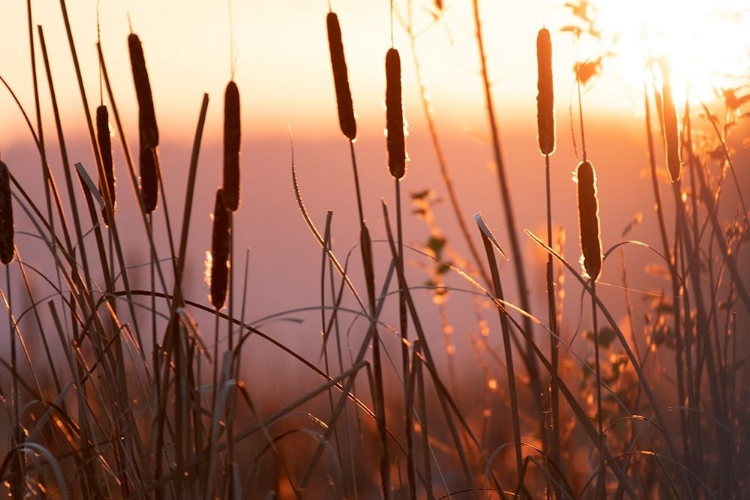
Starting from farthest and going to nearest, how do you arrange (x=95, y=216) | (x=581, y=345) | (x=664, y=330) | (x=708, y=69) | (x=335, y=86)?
(x=581, y=345)
(x=664, y=330)
(x=708, y=69)
(x=95, y=216)
(x=335, y=86)

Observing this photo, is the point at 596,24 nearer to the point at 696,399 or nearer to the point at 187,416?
the point at 696,399

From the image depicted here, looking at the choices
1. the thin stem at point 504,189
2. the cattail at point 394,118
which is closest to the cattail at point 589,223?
the cattail at point 394,118

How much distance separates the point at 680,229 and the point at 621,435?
140cm

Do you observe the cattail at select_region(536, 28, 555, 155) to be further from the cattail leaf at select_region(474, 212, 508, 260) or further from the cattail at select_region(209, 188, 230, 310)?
the cattail at select_region(209, 188, 230, 310)

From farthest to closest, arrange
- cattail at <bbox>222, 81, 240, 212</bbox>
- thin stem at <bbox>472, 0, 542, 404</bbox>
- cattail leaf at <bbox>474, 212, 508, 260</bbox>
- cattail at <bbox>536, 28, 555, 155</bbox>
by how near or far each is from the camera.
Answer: thin stem at <bbox>472, 0, 542, 404</bbox>
cattail at <bbox>536, 28, 555, 155</bbox>
cattail leaf at <bbox>474, 212, 508, 260</bbox>
cattail at <bbox>222, 81, 240, 212</bbox>

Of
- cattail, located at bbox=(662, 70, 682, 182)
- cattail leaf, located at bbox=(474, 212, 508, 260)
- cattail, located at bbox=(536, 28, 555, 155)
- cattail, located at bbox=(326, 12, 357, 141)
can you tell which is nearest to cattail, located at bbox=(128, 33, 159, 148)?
cattail, located at bbox=(326, 12, 357, 141)

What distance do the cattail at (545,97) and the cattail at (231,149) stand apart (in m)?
0.49

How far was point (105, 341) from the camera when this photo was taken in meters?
1.40

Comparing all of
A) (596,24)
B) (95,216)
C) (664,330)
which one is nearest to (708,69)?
(596,24)

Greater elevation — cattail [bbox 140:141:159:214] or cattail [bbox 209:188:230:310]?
cattail [bbox 140:141:159:214]

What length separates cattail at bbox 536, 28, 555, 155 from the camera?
1.44m

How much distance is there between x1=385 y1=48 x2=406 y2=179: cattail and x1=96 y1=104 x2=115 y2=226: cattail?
0.38m

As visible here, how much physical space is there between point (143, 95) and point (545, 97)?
0.59 metres

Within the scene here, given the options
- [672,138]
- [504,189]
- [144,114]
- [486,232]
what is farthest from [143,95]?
[504,189]
